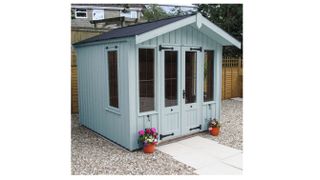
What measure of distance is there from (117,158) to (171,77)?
1931mm

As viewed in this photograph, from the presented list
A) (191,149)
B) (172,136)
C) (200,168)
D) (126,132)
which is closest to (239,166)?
(200,168)

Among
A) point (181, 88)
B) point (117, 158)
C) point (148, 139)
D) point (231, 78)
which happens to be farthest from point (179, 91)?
point (231, 78)

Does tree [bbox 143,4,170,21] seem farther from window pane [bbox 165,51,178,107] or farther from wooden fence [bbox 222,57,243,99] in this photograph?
window pane [bbox 165,51,178,107]

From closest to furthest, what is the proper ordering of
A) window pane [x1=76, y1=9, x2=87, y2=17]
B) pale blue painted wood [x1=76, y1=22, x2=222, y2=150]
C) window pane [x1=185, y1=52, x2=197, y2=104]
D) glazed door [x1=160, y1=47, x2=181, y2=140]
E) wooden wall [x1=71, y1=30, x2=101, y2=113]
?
pale blue painted wood [x1=76, y1=22, x2=222, y2=150] < glazed door [x1=160, y1=47, x2=181, y2=140] < window pane [x1=185, y1=52, x2=197, y2=104] < wooden wall [x1=71, y1=30, x2=101, y2=113] < window pane [x1=76, y1=9, x2=87, y2=17]

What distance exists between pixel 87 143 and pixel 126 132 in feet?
3.42

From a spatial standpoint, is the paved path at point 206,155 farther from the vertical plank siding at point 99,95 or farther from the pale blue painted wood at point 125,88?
the vertical plank siding at point 99,95

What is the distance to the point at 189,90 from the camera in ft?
19.2

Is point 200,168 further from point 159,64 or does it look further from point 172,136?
point 159,64

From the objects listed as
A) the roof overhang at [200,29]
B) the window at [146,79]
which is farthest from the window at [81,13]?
the window at [146,79]

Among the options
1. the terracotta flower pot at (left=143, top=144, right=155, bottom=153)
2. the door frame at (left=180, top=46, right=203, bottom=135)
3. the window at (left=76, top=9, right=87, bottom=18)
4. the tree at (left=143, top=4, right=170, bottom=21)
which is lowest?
the terracotta flower pot at (left=143, top=144, right=155, bottom=153)

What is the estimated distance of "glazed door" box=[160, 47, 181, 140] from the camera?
17.6 feet

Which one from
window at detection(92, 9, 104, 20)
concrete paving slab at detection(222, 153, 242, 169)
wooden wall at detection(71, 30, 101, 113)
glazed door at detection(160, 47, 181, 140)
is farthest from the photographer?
window at detection(92, 9, 104, 20)

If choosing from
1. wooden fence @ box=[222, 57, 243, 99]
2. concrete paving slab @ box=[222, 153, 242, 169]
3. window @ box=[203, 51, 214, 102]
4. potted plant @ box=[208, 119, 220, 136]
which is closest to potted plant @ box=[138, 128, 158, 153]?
concrete paving slab @ box=[222, 153, 242, 169]

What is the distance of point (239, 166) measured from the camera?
4375 mm
